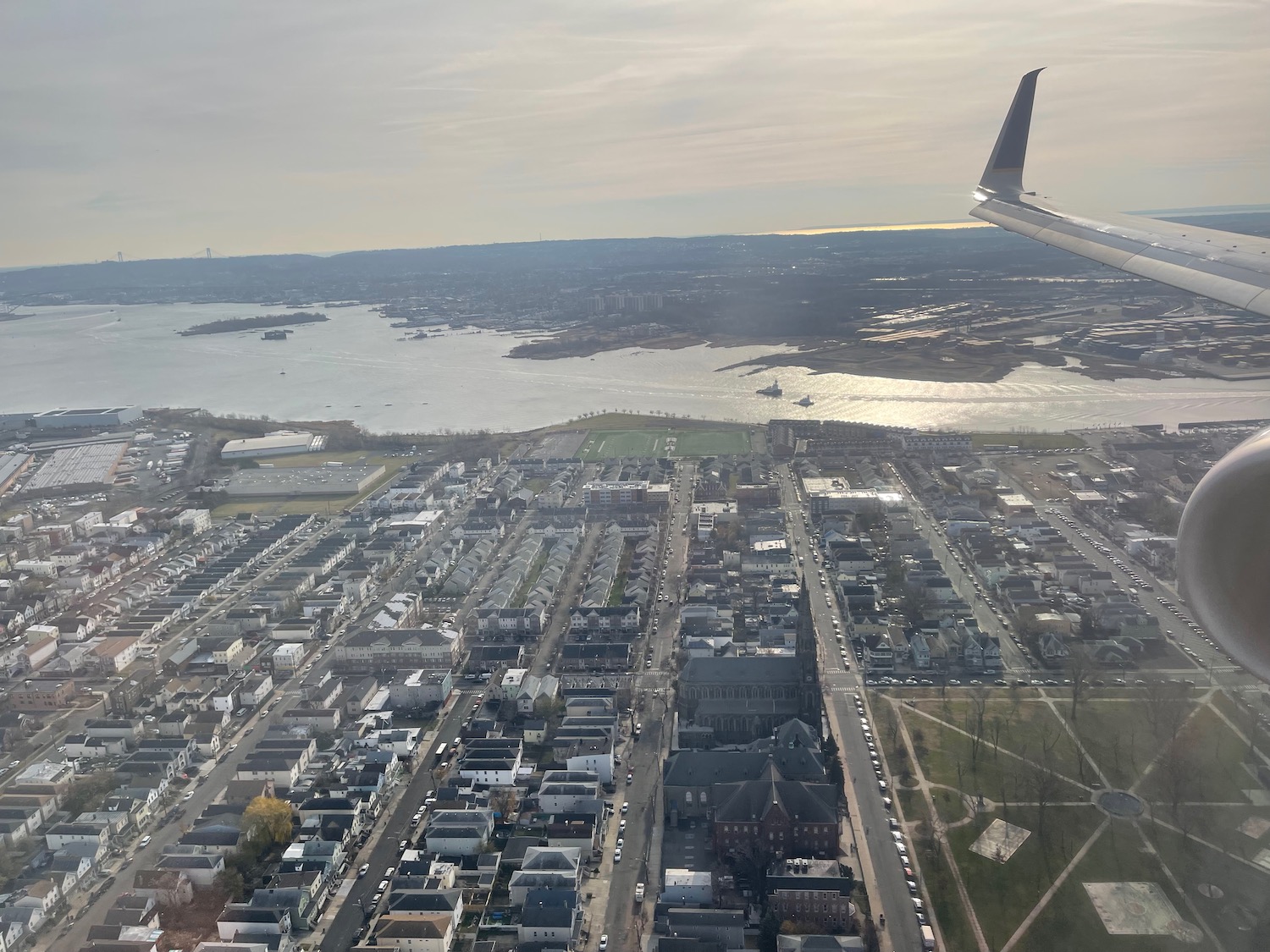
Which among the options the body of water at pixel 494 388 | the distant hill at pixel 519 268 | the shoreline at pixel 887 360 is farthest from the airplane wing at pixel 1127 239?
the distant hill at pixel 519 268

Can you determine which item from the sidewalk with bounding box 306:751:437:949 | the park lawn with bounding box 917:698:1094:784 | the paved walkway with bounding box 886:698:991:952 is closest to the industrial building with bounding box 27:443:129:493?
the sidewalk with bounding box 306:751:437:949

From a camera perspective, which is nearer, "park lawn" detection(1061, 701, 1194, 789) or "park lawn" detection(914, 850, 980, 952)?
"park lawn" detection(914, 850, 980, 952)

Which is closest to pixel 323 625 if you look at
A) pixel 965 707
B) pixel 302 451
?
pixel 965 707

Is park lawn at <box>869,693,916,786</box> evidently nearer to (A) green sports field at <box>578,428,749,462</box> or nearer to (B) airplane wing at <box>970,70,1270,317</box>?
(B) airplane wing at <box>970,70,1270,317</box>

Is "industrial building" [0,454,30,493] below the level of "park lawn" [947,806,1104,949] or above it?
above

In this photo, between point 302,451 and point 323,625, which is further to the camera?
point 302,451

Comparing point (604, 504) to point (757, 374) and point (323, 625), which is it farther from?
point (757, 374)
